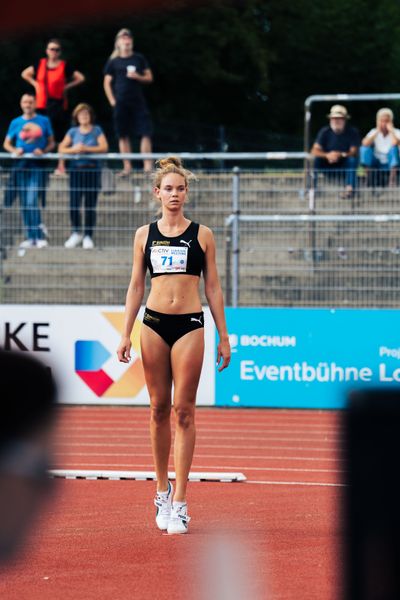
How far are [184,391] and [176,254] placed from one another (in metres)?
0.71

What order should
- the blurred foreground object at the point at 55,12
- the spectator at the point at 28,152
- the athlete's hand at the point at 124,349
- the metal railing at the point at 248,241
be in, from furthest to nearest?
the spectator at the point at 28,152
the metal railing at the point at 248,241
the athlete's hand at the point at 124,349
the blurred foreground object at the point at 55,12

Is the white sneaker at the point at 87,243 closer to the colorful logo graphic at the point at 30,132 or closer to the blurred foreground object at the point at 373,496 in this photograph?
the colorful logo graphic at the point at 30,132

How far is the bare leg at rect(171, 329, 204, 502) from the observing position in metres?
6.95

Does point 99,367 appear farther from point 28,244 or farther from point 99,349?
point 28,244

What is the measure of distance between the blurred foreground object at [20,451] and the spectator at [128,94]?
15.6 m

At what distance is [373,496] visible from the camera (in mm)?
964

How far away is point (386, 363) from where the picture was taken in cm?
1495

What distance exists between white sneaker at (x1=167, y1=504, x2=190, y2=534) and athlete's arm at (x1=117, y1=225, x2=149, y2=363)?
849 mm

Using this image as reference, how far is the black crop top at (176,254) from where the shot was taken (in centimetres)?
707

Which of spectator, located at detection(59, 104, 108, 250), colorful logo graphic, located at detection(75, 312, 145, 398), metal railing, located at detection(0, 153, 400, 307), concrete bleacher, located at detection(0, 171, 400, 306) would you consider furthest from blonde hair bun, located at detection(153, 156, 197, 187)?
spectator, located at detection(59, 104, 108, 250)

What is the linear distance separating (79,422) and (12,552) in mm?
13091

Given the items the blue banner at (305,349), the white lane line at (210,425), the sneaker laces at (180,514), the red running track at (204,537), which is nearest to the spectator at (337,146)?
the blue banner at (305,349)

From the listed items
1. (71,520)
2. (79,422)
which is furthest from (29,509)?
(79,422)

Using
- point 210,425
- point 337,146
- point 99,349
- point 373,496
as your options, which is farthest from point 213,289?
point 337,146
